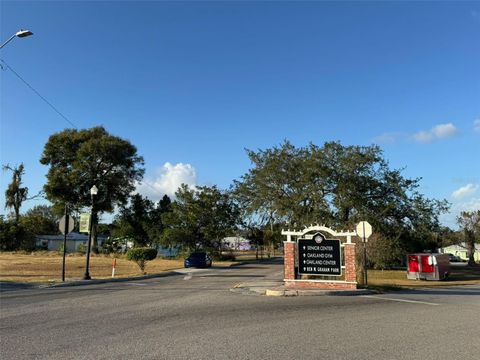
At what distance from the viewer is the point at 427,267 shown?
34.0 m

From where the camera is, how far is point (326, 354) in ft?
24.3

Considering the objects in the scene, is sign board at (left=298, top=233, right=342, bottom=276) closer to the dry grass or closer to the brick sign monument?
the brick sign monument

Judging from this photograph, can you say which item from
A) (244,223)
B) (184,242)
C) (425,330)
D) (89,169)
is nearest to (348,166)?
(244,223)

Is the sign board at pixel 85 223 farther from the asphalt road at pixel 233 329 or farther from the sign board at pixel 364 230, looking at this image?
the sign board at pixel 364 230

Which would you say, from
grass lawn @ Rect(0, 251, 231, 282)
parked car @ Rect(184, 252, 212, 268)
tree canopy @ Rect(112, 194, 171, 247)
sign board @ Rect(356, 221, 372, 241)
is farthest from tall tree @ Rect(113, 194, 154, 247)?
sign board @ Rect(356, 221, 372, 241)

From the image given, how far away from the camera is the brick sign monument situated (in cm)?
1964

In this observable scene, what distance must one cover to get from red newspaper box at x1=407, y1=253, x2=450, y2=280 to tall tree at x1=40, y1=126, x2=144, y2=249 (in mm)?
43505

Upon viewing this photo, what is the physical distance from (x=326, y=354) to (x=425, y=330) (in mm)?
3452

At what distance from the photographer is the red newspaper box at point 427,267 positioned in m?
33.8

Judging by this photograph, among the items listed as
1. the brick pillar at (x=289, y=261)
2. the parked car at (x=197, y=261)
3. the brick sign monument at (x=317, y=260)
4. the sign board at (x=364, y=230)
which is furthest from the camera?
the parked car at (x=197, y=261)

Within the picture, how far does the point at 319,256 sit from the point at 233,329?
1125 cm

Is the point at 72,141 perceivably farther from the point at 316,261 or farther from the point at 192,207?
the point at 316,261

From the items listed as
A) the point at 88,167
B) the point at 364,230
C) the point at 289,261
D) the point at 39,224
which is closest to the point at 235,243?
the point at 39,224

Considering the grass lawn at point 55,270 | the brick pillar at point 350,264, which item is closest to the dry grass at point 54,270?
the grass lawn at point 55,270
